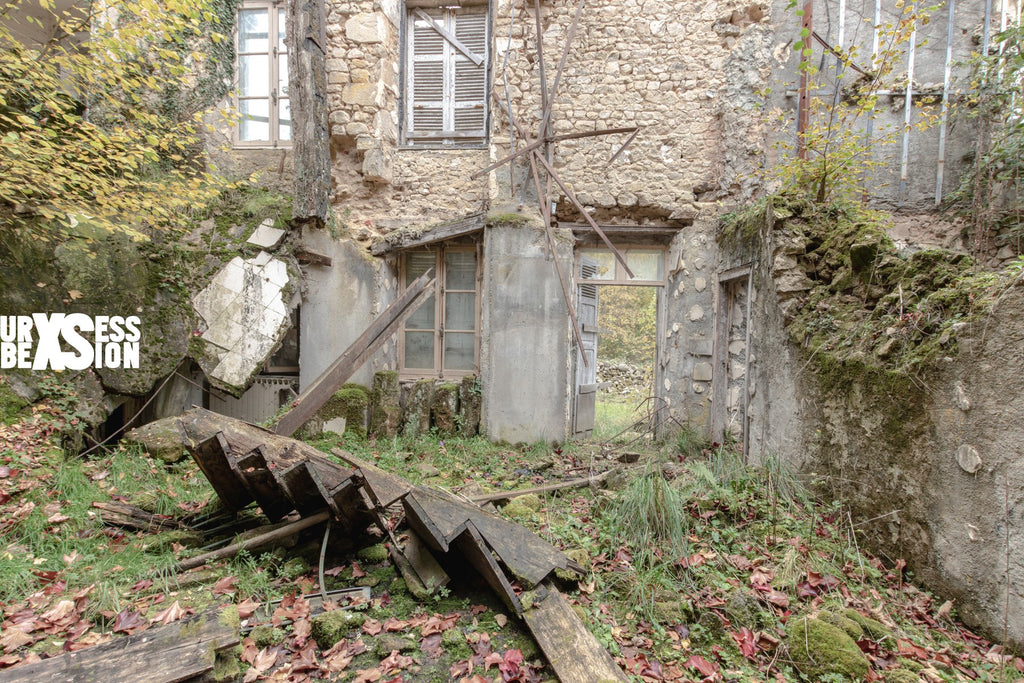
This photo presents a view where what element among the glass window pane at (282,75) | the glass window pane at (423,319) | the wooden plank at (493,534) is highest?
the glass window pane at (282,75)

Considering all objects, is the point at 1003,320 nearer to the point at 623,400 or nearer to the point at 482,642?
the point at 482,642

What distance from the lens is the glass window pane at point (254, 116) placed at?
20.9ft

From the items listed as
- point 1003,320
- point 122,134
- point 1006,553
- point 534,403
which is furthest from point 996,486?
point 122,134

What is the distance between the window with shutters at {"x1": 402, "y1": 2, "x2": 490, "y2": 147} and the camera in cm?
645

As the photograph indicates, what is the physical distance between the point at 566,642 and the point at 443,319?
450 centimetres

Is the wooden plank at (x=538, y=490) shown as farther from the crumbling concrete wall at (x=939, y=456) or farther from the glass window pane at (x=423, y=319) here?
the glass window pane at (x=423, y=319)

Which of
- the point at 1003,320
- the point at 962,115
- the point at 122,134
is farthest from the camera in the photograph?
the point at 962,115

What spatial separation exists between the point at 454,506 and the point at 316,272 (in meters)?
4.09

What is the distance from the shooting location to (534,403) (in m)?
5.66

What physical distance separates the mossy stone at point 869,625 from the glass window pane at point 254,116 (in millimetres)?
7693

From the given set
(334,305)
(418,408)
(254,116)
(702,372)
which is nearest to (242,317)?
(334,305)

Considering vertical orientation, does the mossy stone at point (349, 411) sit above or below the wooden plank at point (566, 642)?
above

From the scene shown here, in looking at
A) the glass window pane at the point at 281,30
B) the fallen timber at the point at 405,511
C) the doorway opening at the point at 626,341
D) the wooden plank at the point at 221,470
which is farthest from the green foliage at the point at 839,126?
the doorway opening at the point at 626,341

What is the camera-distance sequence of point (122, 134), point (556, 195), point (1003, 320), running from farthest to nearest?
point (556, 195), point (122, 134), point (1003, 320)
